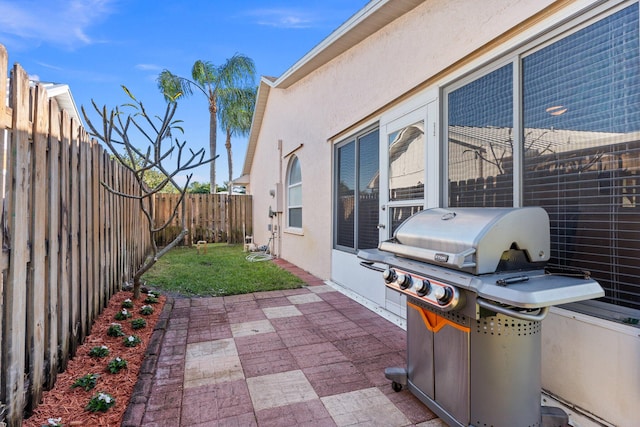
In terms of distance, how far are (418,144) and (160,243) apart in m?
10.5

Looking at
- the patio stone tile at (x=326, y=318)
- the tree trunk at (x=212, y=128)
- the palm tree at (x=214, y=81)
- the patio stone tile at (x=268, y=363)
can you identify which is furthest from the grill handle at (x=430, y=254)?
the tree trunk at (x=212, y=128)

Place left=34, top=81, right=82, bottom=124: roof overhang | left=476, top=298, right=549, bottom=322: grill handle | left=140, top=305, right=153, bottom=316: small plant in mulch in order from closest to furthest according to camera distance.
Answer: left=476, top=298, right=549, bottom=322: grill handle, left=140, top=305, right=153, bottom=316: small plant in mulch, left=34, top=81, right=82, bottom=124: roof overhang

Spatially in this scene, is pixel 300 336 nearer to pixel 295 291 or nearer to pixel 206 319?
pixel 206 319

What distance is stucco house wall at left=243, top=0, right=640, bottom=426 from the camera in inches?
75.0

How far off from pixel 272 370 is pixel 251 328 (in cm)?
103

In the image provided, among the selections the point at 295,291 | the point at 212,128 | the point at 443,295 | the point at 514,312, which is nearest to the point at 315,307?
the point at 295,291

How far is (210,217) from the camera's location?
12.4m

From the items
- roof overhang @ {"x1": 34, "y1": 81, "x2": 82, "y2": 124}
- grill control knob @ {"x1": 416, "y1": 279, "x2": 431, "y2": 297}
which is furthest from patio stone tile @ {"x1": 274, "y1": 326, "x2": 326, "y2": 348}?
roof overhang @ {"x1": 34, "y1": 81, "x2": 82, "y2": 124}

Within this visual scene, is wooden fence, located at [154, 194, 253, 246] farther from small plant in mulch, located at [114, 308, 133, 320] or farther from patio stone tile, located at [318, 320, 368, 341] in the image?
patio stone tile, located at [318, 320, 368, 341]

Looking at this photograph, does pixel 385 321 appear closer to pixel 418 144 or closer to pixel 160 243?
pixel 418 144

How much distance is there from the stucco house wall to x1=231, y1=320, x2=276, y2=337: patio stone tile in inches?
61.9

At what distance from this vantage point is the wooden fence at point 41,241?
1.71 m

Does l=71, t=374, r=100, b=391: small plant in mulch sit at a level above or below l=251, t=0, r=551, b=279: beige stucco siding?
below

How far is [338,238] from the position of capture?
573cm
